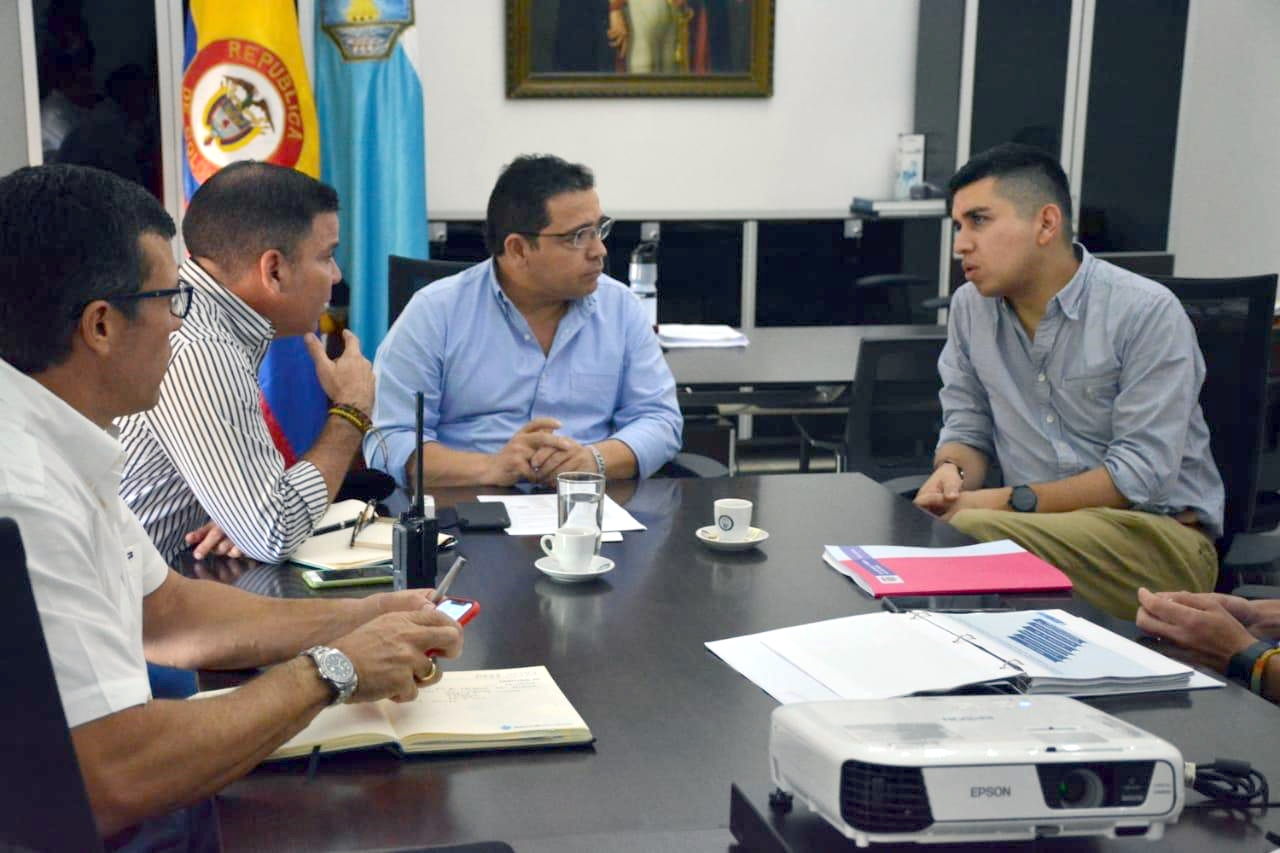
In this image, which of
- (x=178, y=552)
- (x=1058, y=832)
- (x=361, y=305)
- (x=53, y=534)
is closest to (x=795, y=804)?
(x=1058, y=832)

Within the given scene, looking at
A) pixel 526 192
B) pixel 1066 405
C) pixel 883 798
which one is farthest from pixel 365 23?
pixel 883 798

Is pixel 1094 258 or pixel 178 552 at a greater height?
pixel 1094 258

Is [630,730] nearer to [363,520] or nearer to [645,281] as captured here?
[363,520]

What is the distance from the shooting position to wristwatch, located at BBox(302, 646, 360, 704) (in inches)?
50.0

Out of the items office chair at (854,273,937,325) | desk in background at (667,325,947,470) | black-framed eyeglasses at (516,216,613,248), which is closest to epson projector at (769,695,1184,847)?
black-framed eyeglasses at (516,216,613,248)

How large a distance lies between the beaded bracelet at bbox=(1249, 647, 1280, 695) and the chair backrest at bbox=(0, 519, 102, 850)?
1.24 m

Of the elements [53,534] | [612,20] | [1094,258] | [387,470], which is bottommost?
[387,470]

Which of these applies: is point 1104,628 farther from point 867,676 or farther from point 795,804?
point 795,804

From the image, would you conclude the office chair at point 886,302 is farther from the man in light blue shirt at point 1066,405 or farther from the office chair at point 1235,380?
the office chair at point 1235,380

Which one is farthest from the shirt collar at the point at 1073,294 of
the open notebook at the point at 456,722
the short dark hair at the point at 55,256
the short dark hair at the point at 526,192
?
the short dark hair at the point at 55,256

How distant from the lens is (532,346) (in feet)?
9.37

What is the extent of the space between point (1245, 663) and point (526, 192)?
6.12 ft

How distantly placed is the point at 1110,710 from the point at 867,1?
15.0ft

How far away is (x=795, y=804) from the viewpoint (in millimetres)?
1023
